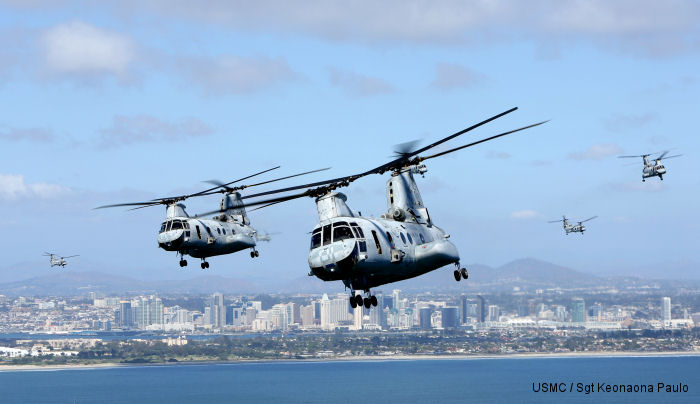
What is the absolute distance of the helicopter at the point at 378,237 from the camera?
1735 inches

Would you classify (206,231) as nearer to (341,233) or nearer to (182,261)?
(182,261)

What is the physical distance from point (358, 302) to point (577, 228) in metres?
76.7

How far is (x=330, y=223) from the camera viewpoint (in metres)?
45.2

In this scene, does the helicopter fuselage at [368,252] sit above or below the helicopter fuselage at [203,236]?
below

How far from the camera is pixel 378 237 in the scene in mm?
45625

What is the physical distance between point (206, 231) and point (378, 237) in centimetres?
2879

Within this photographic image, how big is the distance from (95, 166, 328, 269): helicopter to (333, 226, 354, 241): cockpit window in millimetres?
24050

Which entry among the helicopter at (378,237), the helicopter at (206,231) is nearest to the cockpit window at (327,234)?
the helicopter at (378,237)

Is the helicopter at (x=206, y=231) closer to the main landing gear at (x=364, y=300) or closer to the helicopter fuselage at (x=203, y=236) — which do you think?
the helicopter fuselage at (x=203, y=236)

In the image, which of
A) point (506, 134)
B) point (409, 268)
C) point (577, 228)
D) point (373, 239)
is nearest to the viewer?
point (506, 134)

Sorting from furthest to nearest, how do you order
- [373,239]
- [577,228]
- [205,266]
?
1. [577,228]
2. [205,266]
3. [373,239]

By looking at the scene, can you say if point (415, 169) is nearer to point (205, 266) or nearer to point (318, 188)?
point (318, 188)

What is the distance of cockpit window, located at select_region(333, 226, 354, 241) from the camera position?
145ft

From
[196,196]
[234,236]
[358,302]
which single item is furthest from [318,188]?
[234,236]
